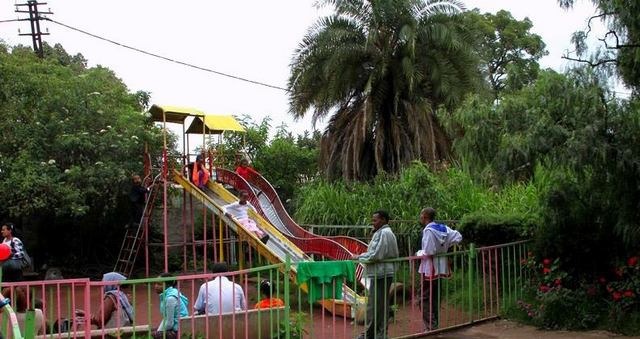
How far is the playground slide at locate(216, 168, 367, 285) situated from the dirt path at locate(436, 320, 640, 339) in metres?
4.62

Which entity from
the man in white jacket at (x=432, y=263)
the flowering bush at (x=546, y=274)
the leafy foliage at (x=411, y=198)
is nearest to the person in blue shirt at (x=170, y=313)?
the man in white jacket at (x=432, y=263)

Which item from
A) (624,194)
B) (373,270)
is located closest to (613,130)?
(624,194)

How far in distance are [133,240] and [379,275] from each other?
38.3 ft

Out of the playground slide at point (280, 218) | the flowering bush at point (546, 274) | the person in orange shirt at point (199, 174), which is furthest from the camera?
the person in orange shirt at point (199, 174)

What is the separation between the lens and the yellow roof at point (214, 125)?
19.3 meters

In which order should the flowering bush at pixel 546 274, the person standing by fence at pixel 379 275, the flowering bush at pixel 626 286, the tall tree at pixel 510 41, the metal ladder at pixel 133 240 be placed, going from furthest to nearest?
the tall tree at pixel 510 41
the metal ladder at pixel 133 240
the flowering bush at pixel 546 274
the flowering bush at pixel 626 286
the person standing by fence at pixel 379 275

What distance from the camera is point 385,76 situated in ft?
71.7

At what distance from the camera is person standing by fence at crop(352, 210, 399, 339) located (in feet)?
29.2

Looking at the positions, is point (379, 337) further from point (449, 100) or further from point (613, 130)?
point (449, 100)

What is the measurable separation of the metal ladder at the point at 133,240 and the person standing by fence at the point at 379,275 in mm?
10047

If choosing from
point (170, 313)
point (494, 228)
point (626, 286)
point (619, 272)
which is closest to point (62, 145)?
point (494, 228)

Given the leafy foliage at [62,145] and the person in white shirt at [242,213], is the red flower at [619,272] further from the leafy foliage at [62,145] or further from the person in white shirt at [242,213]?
the leafy foliage at [62,145]

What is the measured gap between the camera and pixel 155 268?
2114 cm

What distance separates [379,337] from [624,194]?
3652mm
